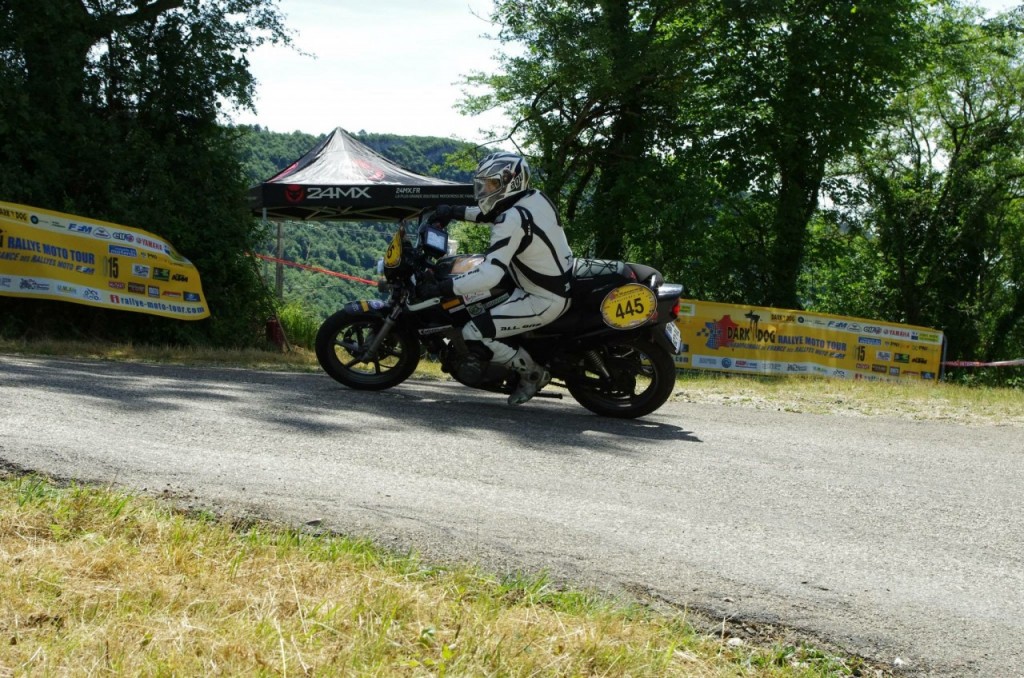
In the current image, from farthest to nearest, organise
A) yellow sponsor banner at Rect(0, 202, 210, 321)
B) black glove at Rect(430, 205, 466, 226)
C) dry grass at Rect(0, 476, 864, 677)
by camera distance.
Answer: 1. yellow sponsor banner at Rect(0, 202, 210, 321)
2. black glove at Rect(430, 205, 466, 226)
3. dry grass at Rect(0, 476, 864, 677)

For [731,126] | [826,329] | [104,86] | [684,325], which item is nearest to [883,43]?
[731,126]

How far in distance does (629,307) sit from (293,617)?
473 cm

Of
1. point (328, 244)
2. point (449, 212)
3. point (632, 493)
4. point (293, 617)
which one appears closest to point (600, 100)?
point (328, 244)

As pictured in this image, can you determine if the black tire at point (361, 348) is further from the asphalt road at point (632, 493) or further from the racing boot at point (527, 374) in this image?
the racing boot at point (527, 374)

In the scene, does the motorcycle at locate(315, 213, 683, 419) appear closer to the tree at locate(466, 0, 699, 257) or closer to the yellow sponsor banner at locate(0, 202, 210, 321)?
the yellow sponsor banner at locate(0, 202, 210, 321)

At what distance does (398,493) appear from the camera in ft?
15.3

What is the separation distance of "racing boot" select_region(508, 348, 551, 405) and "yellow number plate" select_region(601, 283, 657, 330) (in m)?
0.73

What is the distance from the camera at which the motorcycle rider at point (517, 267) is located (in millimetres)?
7551

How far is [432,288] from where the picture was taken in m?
7.96

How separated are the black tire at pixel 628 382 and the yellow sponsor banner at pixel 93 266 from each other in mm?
8481

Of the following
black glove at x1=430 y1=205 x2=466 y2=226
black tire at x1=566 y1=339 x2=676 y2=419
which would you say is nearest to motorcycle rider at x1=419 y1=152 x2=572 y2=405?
black glove at x1=430 y1=205 x2=466 y2=226

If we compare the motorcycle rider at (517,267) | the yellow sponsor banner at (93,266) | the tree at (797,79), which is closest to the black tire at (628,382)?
the motorcycle rider at (517,267)

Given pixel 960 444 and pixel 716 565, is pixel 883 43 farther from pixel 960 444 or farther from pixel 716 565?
pixel 716 565

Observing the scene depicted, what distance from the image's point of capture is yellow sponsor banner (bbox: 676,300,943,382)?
59.2ft
